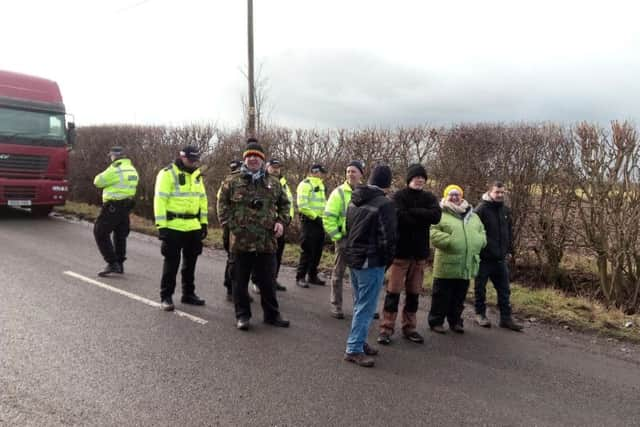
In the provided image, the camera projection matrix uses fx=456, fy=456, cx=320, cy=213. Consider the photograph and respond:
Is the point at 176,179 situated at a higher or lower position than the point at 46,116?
lower

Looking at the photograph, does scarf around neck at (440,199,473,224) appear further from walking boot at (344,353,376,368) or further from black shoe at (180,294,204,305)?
black shoe at (180,294,204,305)

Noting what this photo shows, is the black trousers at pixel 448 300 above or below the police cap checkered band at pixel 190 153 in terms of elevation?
below

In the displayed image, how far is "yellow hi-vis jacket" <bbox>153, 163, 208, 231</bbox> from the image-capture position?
5.48m

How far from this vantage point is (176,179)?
557 centimetres

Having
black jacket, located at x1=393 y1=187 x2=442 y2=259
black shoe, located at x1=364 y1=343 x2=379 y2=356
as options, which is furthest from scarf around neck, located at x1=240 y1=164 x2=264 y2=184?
black shoe, located at x1=364 y1=343 x2=379 y2=356

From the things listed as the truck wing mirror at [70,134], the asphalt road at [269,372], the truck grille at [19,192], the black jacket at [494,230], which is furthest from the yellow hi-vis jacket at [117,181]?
the truck wing mirror at [70,134]

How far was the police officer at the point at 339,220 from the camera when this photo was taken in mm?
5352

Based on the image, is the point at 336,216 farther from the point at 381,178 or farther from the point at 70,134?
the point at 70,134

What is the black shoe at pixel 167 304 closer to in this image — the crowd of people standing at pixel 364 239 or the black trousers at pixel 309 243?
the crowd of people standing at pixel 364 239

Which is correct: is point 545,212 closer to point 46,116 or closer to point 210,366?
point 210,366

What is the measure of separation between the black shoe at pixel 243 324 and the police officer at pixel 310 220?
6.79 ft

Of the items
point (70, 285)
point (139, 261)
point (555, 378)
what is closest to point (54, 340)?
point (70, 285)

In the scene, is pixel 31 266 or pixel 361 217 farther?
pixel 31 266

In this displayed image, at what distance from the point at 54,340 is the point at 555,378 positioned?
4.82 meters
